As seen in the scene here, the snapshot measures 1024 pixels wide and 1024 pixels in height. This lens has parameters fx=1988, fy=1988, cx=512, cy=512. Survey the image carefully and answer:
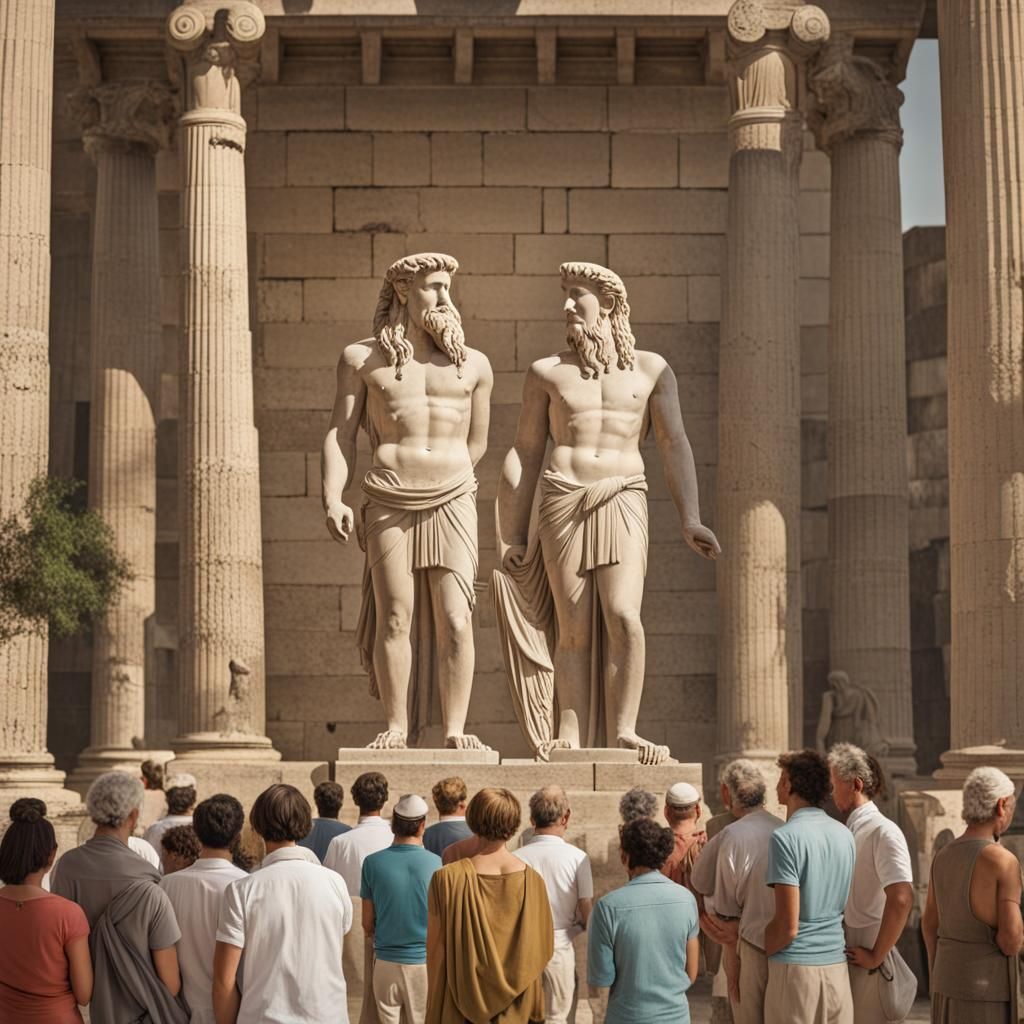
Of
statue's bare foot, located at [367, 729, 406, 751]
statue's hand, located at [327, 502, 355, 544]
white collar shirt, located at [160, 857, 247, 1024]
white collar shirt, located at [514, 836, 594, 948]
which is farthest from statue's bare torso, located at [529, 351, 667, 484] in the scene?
white collar shirt, located at [160, 857, 247, 1024]

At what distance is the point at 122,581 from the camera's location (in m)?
24.2

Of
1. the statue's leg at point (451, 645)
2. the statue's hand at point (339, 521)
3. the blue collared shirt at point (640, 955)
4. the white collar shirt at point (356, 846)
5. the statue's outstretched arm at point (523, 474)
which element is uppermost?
the statue's outstretched arm at point (523, 474)

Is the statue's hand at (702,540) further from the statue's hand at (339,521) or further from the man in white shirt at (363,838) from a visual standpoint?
the man in white shirt at (363,838)

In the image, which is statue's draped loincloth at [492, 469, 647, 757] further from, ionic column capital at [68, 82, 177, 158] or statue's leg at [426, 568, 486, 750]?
ionic column capital at [68, 82, 177, 158]

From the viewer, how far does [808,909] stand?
8812 mm

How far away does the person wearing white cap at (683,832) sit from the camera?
34.8 feet

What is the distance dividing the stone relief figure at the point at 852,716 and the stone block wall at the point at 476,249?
2.03 metres

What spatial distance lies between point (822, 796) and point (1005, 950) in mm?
1030

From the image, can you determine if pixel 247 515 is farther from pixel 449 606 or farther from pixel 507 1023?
pixel 507 1023

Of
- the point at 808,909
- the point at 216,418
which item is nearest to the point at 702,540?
the point at 808,909

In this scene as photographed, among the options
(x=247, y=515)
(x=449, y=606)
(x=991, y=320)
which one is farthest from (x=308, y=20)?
(x=449, y=606)

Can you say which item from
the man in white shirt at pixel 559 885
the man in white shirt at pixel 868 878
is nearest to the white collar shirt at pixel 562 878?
the man in white shirt at pixel 559 885

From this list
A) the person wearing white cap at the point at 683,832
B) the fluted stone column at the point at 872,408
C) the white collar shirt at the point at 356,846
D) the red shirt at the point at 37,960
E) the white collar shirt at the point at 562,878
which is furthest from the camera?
the fluted stone column at the point at 872,408

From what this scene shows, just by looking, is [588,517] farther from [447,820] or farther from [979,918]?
[979,918]
